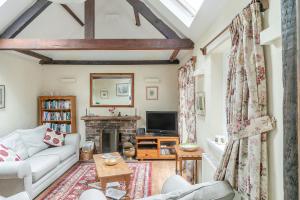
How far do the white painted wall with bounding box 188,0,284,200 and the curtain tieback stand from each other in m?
0.04

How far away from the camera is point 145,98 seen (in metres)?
5.98

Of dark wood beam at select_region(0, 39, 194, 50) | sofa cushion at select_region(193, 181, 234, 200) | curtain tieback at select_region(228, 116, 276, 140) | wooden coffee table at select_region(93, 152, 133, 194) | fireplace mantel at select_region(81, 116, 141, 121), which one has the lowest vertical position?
wooden coffee table at select_region(93, 152, 133, 194)

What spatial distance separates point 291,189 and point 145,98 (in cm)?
501

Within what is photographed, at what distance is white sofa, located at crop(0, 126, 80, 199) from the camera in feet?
9.43

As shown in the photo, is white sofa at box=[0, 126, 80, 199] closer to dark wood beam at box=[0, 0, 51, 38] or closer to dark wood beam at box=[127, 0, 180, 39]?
dark wood beam at box=[0, 0, 51, 38]


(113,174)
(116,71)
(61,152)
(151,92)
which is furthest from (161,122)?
(113,174)

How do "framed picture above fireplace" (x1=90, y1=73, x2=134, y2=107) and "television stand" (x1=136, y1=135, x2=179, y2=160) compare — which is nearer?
"television stand" (x1=136, y1=135, x2=179, y2=160)

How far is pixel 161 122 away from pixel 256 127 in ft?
13.4

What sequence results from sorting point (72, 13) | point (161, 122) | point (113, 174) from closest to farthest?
point (113, 174)
point (72, 13)
point (161, 122)

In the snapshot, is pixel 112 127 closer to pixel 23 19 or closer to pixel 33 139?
pixel 33 139

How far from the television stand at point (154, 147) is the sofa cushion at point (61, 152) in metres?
1.47

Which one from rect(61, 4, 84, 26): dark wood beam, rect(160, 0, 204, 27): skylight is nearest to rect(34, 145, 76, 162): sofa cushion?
rect(61, 4, 84, 26): dark wood beam

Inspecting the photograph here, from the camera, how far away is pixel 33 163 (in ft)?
11.7

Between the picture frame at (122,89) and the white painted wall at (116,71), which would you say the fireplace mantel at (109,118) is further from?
the picture frame at (122,89)
